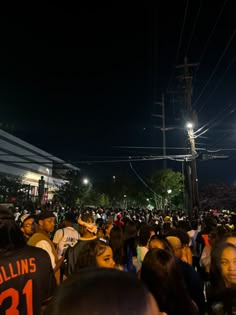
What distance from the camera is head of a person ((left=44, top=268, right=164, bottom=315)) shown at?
3.04 ft

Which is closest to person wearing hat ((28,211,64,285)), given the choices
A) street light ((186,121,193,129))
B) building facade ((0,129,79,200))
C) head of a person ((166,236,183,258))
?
head of a person ((166,236,183,258))

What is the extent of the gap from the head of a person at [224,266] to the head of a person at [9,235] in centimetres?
186

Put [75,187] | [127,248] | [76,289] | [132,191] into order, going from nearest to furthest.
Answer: [76,289] → [127,248] → [75,187] → [132,191]

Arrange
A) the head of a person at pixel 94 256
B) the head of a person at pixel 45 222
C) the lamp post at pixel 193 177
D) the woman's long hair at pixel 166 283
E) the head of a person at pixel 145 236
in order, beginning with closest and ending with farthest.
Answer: the woman's long hair at pixel 166 283, the head of a person at pixel 94 256, the head of a person at pixel 45 222, the head of a person at pixel 145 236, the lamp post at pixel 193 177

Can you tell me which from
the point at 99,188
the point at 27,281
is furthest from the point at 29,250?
the point at 99,188

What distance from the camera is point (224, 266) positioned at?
2.88 m

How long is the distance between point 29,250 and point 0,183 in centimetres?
3749

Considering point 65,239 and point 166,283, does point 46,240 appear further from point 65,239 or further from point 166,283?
point 166,283

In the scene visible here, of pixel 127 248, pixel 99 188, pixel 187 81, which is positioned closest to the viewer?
pixel 127 248

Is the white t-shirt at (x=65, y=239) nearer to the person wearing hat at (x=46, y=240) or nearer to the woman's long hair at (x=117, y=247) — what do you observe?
the person wearing hat at (x=46, y=240)

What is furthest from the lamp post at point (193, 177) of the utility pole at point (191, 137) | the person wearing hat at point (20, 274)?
the person wearing hat at point (20, 274)

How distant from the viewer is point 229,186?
61.1 meters

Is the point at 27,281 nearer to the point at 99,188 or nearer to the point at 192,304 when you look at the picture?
the point at 192,304

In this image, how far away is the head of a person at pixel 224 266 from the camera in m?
2.81
